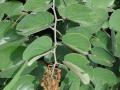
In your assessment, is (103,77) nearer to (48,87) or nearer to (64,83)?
(64,83)

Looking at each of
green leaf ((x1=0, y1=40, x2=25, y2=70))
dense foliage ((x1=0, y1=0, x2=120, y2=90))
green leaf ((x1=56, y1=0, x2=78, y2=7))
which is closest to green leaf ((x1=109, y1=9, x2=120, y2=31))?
dense foliage ((x1=0, y1=0, x2=120, y2=90))

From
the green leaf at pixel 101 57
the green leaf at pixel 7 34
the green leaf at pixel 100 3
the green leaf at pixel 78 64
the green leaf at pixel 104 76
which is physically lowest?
the green leaf at pixel 104 76

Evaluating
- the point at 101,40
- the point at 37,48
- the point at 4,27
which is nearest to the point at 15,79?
the point at 37,48

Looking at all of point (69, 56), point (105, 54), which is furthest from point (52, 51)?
point (105, 54)

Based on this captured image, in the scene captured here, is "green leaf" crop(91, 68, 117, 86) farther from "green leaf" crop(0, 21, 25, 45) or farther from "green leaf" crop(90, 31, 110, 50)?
"green leaf" crop(0, 21, 25, 45)

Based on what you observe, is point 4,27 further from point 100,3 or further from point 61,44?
point 100,3

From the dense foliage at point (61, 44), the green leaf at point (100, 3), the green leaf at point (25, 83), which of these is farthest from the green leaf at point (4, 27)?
the green leaf at point (100, 3)

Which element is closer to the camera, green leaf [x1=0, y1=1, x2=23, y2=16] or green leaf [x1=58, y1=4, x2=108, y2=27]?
green leaf [x1=58, y1=4, x2=108, y2=27]

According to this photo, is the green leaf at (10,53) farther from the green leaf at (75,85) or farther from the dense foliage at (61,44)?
the green leaf at (75,85)
